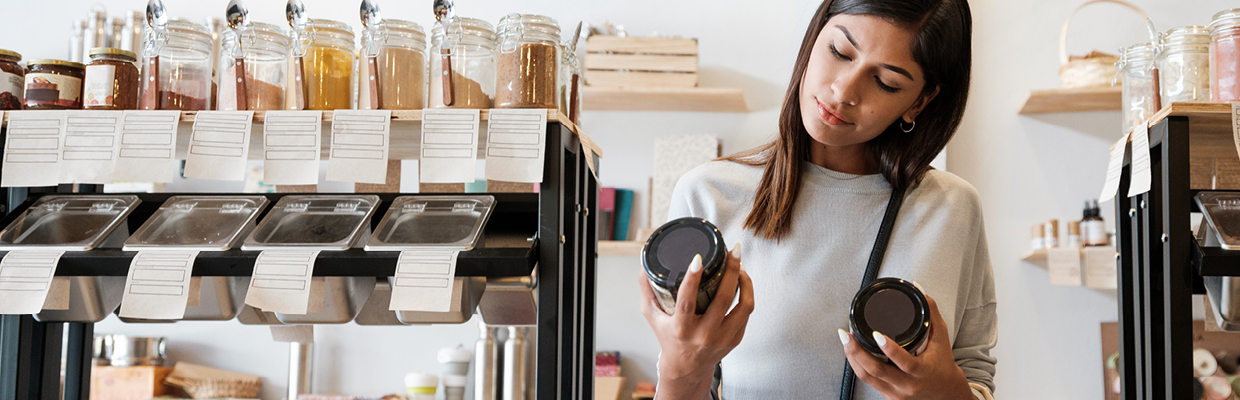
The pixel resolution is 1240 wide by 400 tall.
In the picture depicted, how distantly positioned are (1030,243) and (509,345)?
1.77 m

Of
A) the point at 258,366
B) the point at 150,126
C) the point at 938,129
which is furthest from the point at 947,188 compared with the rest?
the point at 258,366

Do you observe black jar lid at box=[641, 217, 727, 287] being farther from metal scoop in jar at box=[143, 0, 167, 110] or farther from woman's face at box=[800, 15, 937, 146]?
metal scoop in jar at box=[143, 0, 167, 110]

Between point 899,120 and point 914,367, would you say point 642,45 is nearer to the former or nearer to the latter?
point 899,120

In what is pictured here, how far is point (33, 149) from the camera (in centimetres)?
119

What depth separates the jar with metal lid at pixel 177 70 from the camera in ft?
Result: 4.07

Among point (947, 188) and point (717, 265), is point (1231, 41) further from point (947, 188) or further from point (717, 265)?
point (717, 265)

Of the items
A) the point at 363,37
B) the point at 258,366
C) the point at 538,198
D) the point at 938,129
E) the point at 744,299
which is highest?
the point at 363,37

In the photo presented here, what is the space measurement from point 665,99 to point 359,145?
5.78 ft

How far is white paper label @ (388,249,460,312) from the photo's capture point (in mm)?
1028

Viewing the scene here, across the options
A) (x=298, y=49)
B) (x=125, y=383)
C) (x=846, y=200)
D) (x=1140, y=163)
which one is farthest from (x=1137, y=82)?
(x=125, y=383)

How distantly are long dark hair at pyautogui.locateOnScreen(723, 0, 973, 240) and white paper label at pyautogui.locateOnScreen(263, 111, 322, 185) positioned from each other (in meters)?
0.59

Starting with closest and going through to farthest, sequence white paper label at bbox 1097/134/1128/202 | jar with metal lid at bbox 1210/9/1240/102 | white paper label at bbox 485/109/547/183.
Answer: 1. white paper label at bbox 485/109/547/183
2. jar with metal lid at bbox 1210/9/1240/102
3. white paper label at bbox 1097/134/1128/202

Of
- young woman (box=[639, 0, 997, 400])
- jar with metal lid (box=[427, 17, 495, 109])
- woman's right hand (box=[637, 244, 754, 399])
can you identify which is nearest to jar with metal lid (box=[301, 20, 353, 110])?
jar with metal lid (box=[427, 17, 495, 109])

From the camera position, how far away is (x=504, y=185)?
1530 mm
